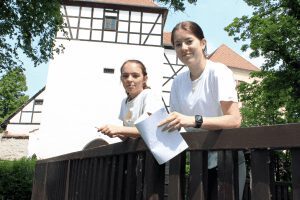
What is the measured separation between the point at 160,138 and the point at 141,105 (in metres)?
0.71

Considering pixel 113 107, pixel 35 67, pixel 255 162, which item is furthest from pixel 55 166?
pixel 113 107

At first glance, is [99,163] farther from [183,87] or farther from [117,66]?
[117,66]

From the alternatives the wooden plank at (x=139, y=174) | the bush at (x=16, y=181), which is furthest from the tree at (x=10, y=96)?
the wooden plank at (x=139, y=174)

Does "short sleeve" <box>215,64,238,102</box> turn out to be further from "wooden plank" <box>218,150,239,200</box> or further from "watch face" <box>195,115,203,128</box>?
"wooden plank" <box>218,150,239,200</box>

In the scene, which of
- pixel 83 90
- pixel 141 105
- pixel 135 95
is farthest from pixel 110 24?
pixel 141 105

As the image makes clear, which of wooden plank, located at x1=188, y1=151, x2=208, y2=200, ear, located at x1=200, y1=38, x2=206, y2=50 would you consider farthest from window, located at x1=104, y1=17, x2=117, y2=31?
wooden plank, located at x1=188, y1=151, x2=208, y2=200

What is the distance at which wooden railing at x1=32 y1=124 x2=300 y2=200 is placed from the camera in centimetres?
138

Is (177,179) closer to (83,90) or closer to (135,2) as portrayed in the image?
(83,90)

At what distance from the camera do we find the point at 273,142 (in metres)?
1.37

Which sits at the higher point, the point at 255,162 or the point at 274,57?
the point at 274,57

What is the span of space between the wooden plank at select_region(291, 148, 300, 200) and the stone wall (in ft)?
87.0

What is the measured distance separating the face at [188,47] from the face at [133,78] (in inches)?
23.7

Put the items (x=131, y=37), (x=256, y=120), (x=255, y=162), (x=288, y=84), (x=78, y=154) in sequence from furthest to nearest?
(x=131, y=37)
(x=256, y=120)
(x=288, y=84)
(x=78, y=154)
(x=255, y=162)

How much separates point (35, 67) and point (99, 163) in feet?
38.8
